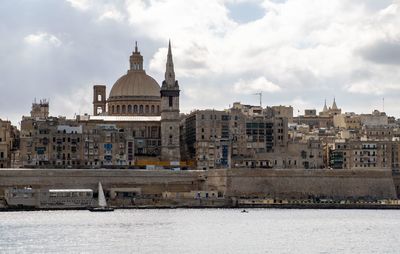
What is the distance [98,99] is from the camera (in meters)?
146

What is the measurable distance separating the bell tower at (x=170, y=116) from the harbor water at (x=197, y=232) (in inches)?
898

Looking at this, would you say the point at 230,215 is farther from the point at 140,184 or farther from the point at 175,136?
the point at 175,136

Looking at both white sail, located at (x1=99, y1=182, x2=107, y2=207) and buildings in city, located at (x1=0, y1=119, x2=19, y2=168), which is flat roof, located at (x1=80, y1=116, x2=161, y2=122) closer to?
buildings in city, located at (x1=0, y1=119, x2=19, y2=168)

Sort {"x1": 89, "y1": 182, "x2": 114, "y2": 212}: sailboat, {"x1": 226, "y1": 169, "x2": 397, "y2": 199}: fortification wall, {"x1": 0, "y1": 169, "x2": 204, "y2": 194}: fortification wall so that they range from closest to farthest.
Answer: {"x1": 89, "y1": 182, "x2": 114, "y2": 212}: sailboat
{"x1": 0, "y1": 169, "x2": 204, "y2": 194}: fortification wall
{"x1": 226, "y1": 169, "x2": 397, "y2": 199}: fortification wall

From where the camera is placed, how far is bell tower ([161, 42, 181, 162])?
12422 cm

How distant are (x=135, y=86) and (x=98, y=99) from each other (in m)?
12.6

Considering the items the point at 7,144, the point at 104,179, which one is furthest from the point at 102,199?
the point at 7,144

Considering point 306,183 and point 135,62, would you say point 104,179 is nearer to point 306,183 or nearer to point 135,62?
point 306,183

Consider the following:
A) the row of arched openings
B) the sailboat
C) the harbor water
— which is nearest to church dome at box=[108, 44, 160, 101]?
the row of arched openings

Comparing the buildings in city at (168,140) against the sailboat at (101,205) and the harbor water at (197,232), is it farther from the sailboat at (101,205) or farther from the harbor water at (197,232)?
the harbor water at (197,232)

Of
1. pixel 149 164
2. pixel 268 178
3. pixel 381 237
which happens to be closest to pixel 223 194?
pixel 268 178

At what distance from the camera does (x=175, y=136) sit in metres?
125

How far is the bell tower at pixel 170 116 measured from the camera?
408 ft

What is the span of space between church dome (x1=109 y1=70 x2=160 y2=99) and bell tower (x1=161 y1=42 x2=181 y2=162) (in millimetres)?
10040
